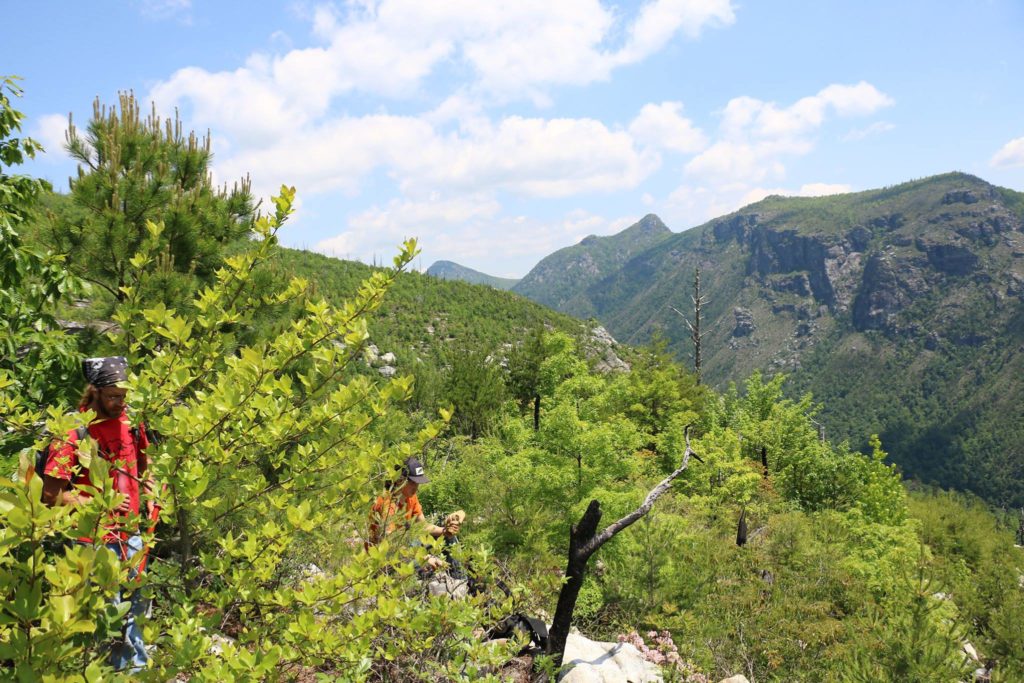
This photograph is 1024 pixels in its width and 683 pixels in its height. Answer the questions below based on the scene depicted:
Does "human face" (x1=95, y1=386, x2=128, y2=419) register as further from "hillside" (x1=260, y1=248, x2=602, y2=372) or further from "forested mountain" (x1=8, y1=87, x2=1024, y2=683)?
"hillside" (x1=260, y1=248, x2=602, y2=372)

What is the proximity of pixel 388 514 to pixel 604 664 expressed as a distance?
3.31 m

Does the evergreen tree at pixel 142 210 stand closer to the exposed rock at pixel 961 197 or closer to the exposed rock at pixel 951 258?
the exposed rock at pixel 951 258

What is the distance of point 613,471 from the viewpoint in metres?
8.30

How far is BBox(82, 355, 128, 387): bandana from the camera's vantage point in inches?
116

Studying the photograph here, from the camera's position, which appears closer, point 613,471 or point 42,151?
point 42,151

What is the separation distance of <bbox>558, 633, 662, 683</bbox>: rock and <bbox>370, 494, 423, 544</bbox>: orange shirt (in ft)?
7.01

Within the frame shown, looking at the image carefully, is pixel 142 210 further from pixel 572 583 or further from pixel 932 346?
pixel 932 346

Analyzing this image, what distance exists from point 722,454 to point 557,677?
8972 mm

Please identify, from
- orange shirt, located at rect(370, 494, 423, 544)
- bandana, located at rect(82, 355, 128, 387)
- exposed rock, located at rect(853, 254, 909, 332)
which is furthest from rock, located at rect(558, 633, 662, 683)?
exposed rock, located at rect(853, 254, 909, 332)

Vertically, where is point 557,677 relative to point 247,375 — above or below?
below

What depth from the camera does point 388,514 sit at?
3.48m

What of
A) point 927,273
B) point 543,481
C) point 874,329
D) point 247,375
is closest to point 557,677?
point 543,481

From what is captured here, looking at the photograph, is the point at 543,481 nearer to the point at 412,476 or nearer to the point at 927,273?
the point at 412,476

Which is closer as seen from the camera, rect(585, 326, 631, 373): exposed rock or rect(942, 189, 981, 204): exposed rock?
rect(585, 326, 631, 373): exposed rock
